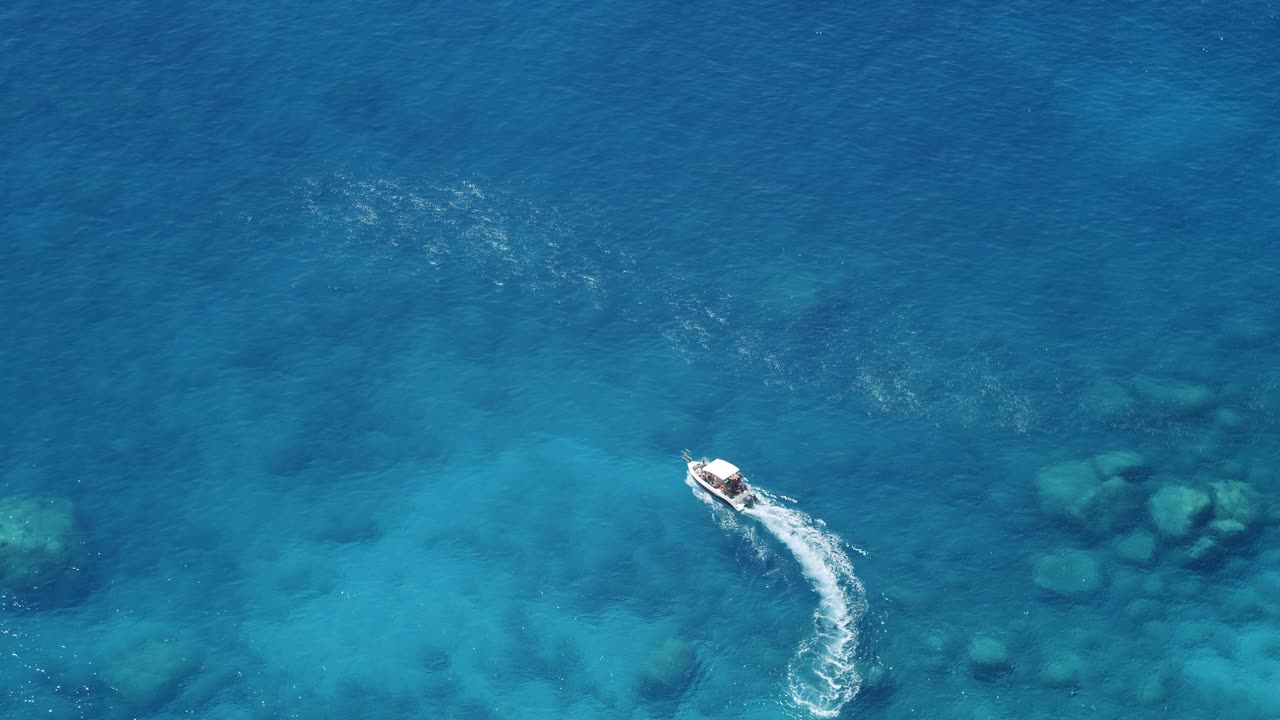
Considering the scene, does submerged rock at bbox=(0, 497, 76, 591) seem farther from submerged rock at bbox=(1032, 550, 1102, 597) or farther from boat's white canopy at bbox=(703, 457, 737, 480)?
submerged rock at bbox=(1032, 550, 1102, 597)

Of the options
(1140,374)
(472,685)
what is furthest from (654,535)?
(1140,374)

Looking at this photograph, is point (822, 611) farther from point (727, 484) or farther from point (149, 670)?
point (149, 670)

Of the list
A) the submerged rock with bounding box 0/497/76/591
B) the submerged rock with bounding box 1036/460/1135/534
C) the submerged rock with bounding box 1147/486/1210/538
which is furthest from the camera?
the submerged rock with bounding box 1036/460/1135/534

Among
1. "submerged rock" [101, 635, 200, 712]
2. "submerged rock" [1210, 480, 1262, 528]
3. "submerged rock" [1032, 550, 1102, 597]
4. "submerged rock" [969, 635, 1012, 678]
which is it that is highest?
"submerged rock" [1210, 480, 1262, 528]

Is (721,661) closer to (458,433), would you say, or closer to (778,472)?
(778,472)

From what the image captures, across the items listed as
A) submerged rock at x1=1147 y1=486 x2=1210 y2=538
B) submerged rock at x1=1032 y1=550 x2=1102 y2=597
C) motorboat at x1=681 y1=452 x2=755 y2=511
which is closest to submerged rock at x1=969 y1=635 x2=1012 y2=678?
submerged rock at x1=1032 y1=550 x2=1102 y2=597

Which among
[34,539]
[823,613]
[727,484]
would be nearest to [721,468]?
[727,484]
